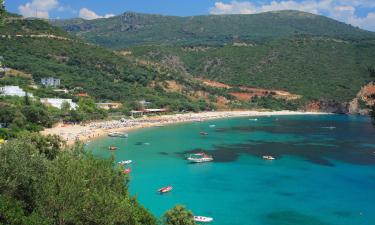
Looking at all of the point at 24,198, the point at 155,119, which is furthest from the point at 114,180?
the point at 155,119

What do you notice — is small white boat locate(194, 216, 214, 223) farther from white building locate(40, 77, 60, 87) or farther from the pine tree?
white building locate(40, 77, 60, 87)

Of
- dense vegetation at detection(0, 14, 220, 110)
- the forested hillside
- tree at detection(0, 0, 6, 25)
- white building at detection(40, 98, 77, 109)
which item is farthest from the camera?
the forested hillside

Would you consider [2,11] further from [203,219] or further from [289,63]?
[289,63]

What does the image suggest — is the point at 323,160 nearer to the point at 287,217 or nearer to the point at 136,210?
the point at 287,217

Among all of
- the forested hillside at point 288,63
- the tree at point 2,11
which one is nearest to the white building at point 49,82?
the forested hillside at point 288,63

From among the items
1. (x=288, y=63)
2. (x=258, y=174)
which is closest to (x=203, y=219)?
(x=258, y=174)

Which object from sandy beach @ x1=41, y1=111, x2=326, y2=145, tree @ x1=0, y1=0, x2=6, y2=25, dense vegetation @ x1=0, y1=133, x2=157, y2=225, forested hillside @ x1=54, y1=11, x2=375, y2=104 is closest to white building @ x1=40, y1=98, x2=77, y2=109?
sandy beach @ x1=41, y1=111, x2=326, y2=145
